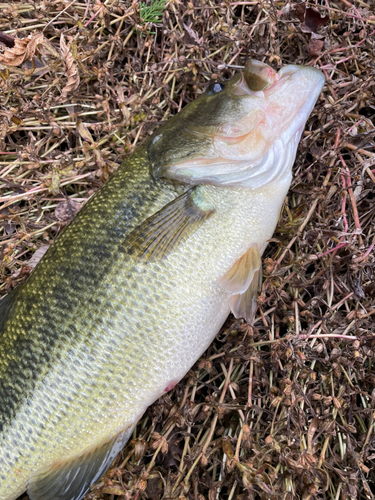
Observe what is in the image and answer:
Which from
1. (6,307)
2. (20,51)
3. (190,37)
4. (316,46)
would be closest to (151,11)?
Answer: (190,37)

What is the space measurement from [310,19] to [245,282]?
1.76 m

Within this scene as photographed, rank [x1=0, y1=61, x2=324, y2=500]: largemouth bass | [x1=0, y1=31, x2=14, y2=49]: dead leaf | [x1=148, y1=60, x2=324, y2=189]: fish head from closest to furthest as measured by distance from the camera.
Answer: [x1=0, y1=61, x2=324, y2=500]: largemouth bass < [x1=148, y1=60, x2=324, y2=189]: fish head < [x1=0, y1=31, x2=14, y2=49]: dead leaf

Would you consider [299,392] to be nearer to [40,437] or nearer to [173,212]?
[173,212]

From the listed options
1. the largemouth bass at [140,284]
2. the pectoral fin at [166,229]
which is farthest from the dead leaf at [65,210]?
the pectoral fin at [166,229]

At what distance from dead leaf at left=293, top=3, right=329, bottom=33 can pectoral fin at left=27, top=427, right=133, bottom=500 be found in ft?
8.50

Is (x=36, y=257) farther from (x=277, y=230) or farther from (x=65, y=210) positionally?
(x=277, y=230)

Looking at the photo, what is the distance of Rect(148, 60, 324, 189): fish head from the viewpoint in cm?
198

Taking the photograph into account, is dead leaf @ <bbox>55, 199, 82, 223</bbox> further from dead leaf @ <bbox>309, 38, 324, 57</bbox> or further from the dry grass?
dead leaf @ <bbox>309, 38, 324, 57</bbox>

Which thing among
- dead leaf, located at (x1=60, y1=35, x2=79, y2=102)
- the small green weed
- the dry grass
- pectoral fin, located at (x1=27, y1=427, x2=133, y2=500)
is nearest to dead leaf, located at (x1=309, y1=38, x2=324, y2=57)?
the dry grass

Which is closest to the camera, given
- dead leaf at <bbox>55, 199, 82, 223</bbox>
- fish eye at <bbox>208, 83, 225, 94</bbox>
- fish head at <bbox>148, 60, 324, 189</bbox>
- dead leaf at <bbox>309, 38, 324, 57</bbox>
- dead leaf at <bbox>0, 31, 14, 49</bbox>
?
fish head at <bbox>148, 60, 324, 189</bbox>

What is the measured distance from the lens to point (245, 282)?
202cm

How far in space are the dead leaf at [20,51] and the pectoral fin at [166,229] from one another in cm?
157

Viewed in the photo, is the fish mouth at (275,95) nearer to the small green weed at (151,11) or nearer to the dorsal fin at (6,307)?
the small green weed at (151,11)

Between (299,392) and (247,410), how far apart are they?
0.30m
